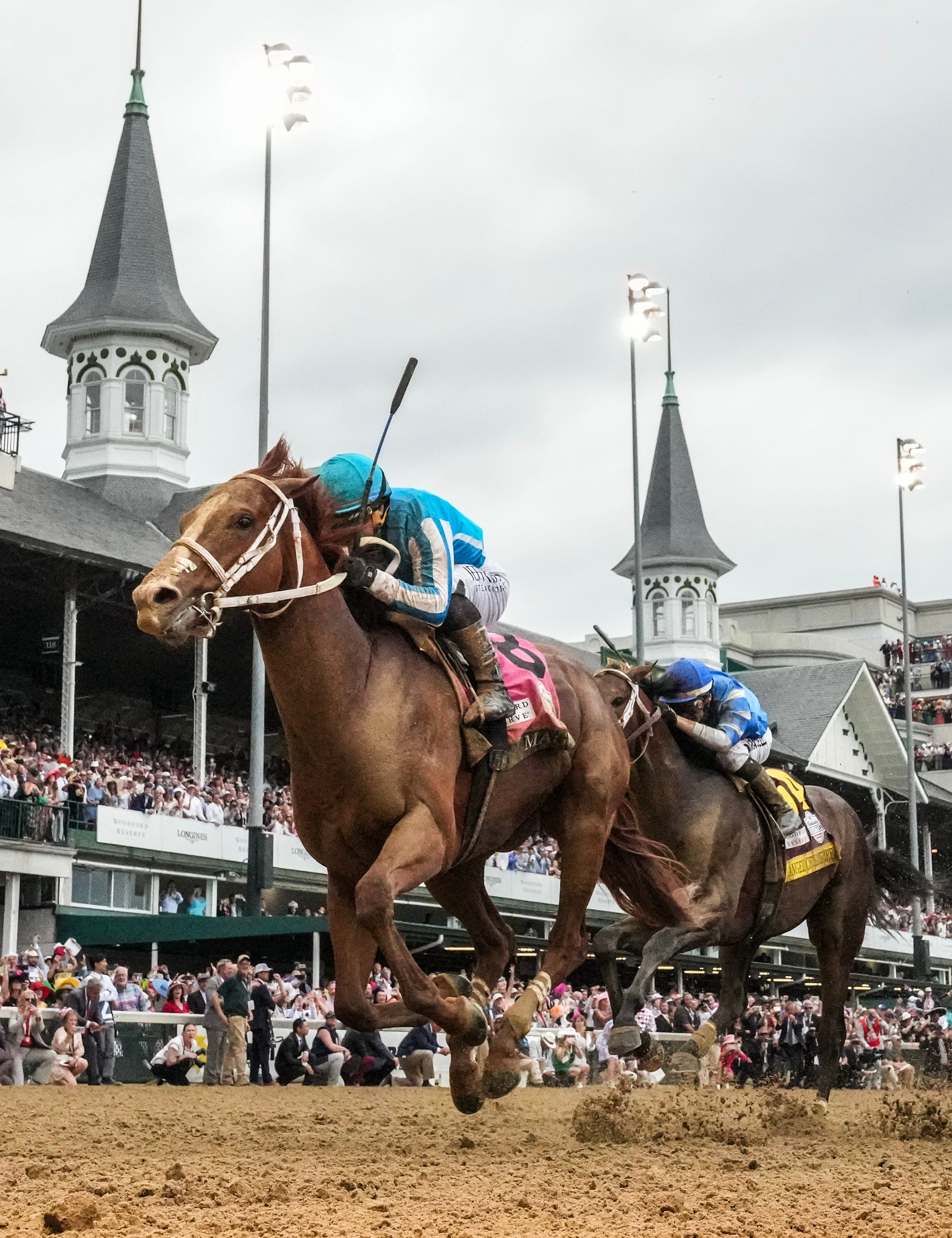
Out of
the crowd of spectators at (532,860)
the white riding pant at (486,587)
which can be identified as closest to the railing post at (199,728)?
the crowd of spectators at (532,860)

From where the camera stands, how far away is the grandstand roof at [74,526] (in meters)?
25.5

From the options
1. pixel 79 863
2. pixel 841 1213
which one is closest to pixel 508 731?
pixel 841 1213

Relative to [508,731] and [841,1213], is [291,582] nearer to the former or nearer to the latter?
[508,731]

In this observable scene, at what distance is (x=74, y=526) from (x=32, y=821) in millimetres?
6898

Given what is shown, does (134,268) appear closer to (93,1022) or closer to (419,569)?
(93,1022)

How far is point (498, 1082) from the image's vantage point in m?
6.95

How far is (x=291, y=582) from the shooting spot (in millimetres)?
6699

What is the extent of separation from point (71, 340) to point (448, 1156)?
125ft

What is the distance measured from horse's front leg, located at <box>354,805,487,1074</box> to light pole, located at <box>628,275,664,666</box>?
20.5 m

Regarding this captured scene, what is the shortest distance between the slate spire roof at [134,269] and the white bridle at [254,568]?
35623mm

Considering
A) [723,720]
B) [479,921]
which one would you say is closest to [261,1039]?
[723,720]

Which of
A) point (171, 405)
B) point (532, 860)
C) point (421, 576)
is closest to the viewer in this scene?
point (421, 576)

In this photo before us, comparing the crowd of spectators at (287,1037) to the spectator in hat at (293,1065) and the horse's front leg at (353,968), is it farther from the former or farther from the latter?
the horse's front leg at (353,968)

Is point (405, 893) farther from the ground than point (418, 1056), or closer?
farther from the ground
